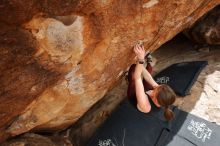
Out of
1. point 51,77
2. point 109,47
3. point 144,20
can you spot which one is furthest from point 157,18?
point 51,77

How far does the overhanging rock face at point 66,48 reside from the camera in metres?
3.02

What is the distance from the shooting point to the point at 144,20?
399 centimetres

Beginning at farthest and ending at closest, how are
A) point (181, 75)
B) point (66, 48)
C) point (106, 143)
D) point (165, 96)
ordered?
point (181, 75) → point (106, 143) → point (165, 96) → point (66, 48)

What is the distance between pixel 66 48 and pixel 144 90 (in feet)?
5.64

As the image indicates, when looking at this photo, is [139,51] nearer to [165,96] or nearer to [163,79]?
[165,96]

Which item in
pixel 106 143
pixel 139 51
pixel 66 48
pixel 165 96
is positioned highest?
pixel 66 48

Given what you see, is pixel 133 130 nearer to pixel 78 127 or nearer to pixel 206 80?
pixel 78 127

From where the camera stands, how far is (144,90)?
15.5 feet

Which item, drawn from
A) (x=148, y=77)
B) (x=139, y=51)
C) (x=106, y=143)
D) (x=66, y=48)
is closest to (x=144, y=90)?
(x=148, y=77)

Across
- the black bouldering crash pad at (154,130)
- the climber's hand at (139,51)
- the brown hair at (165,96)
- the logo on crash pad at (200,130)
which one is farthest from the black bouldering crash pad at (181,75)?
the climber's hand at (139,51)

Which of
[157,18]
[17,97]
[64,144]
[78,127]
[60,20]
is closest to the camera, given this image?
[60,20]

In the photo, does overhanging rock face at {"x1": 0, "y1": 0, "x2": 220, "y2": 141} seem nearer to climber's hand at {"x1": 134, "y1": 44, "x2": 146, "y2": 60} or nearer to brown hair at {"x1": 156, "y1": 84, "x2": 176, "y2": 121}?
climber's hand at {"x1": 134, "y1": 44, "x2": 146, "y2": 60}

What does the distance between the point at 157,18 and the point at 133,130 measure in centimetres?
169

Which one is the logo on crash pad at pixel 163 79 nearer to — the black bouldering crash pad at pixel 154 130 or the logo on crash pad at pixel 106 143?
the black bouldering crash pad at pixel 154 130
